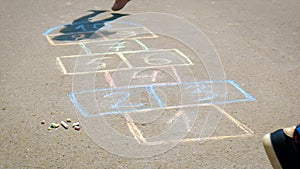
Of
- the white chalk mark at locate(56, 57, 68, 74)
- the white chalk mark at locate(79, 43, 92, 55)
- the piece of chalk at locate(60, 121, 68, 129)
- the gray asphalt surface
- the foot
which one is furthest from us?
the foot

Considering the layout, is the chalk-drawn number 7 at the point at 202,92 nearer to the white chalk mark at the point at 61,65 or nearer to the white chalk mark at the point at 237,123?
the white chalk mark at the point at 237,123

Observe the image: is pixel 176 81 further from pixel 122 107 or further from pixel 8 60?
pixel 8 60

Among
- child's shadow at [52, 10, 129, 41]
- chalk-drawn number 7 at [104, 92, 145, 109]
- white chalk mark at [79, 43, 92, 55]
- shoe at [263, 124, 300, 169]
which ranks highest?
shoe at [263, 124, 300, 169]

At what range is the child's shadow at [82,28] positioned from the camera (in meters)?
7.28

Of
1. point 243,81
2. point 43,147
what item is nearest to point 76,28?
point 243,81

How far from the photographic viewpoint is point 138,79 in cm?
557

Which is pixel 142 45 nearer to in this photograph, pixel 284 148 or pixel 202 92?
pixel 202 92

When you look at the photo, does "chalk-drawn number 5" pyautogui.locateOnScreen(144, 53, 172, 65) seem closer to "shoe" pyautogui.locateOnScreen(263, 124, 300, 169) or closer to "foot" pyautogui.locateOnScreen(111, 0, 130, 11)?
"foot" pyautogui.locateOnScreen(111, 0, 130, 11)

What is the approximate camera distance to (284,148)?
247 centimetres

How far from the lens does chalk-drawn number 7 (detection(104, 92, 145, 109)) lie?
4.82 metres

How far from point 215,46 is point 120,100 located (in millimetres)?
2380

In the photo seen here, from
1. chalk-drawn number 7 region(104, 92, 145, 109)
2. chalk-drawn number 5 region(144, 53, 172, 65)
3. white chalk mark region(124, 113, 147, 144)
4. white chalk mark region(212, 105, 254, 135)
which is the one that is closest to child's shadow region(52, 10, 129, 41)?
chalk-drawn number 5 region(144, 53, 172, 65)

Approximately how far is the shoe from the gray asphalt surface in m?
1.19

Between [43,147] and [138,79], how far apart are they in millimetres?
1919
